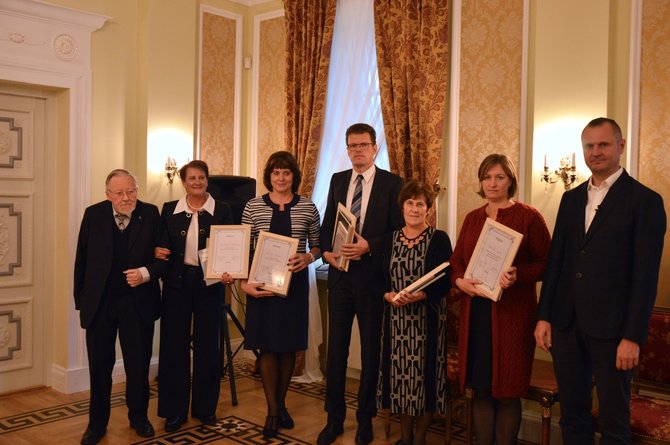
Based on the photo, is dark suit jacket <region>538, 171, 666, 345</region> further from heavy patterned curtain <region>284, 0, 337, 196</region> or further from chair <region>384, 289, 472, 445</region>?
heavy patterned curtain <region>284, 0, 337, 196</region>

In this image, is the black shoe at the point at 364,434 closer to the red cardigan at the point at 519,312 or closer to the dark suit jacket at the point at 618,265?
the red cardigan at the point at 519,312

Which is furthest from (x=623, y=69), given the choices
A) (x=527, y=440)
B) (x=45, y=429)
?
(x=45, y=429)

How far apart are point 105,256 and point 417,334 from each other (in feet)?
5.69

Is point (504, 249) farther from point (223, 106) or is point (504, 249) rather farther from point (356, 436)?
point (223, 106)

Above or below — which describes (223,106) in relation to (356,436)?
above

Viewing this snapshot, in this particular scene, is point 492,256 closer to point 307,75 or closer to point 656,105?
point 656,105

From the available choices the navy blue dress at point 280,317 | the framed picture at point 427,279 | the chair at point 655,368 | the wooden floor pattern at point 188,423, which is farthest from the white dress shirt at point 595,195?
the wooden floor pattern at point 188,423

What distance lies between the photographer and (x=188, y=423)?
3.92 metres

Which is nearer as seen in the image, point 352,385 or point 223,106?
point 352,385

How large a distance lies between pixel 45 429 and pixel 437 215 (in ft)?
9.23

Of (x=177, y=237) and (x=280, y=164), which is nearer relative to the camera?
(x=280, y=164)

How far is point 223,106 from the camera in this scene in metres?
5.68

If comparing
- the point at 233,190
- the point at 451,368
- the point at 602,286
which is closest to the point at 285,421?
the point at 451,368

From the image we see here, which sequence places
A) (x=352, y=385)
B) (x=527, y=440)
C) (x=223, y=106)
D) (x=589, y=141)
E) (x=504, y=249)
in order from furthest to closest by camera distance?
1. (x=223, y=106)
2. (x=352, y=385)
3. (x=527, y=440)
4. (x=504, y=249)
5. (x=589, y=141)
